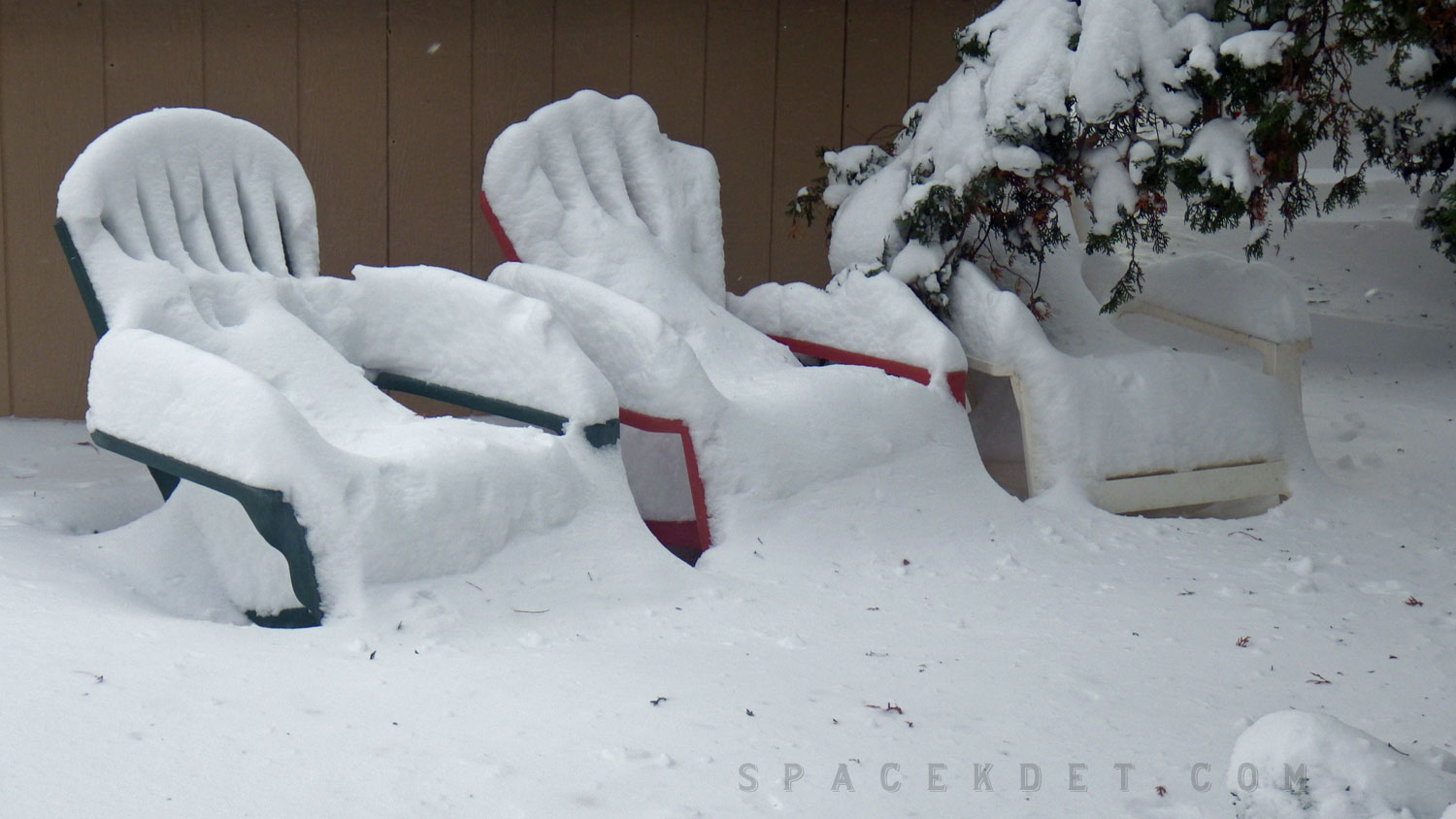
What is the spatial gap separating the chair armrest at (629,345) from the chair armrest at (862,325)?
61cm

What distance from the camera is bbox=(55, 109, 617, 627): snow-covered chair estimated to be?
88.6 inches

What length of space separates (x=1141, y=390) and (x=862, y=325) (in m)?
0.69

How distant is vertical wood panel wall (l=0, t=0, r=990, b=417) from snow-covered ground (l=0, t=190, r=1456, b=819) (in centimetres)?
108

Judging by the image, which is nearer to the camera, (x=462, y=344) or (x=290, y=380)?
(x=290, y=380)

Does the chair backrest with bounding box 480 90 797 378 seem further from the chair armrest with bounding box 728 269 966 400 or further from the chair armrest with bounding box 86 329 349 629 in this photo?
the chair armrest with bounding box 86 329 349 629

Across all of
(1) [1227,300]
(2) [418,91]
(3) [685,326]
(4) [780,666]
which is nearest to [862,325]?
(3) [685,326]

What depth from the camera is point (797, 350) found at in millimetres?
3568

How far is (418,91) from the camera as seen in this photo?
416cm

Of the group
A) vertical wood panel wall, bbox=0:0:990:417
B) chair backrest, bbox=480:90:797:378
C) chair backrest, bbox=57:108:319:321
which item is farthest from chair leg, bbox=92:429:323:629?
vertical wood panel wall, bbox=0:0:990:417

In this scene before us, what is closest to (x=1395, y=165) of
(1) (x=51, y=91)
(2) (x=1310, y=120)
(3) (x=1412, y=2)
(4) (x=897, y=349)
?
(2) (x=1310, y=120)

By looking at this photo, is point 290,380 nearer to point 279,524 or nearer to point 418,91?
point 279,524

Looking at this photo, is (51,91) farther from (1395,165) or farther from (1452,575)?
(1452,575)

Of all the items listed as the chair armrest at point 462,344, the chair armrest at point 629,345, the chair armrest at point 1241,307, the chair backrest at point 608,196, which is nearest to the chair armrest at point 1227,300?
the chair armrest at point 1241,307

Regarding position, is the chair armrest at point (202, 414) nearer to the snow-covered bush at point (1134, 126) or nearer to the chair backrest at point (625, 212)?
the chair backrest at point (625, 212)
